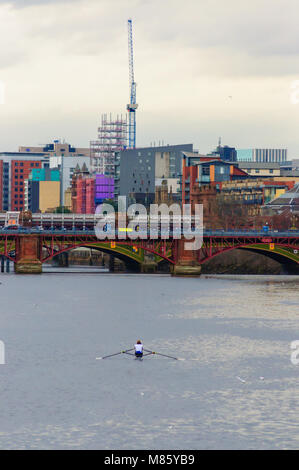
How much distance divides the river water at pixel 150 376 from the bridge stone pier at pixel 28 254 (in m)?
54.6

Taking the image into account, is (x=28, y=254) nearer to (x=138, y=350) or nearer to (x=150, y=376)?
(x=138, y=350)

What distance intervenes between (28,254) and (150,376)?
401 ft

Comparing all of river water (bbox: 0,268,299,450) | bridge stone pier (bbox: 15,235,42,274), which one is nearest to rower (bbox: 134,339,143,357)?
river water (bbox: 0,268,299,450)

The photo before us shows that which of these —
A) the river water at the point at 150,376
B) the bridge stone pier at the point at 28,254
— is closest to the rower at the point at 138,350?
the river water at the point at 150,376

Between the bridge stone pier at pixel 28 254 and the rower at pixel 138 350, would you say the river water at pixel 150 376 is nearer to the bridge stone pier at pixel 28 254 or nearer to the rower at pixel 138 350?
the rower at pixel 138 350

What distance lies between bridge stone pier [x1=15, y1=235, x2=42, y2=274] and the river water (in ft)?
179

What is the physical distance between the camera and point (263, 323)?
11512cm

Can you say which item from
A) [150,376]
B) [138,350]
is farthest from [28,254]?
[150,376]

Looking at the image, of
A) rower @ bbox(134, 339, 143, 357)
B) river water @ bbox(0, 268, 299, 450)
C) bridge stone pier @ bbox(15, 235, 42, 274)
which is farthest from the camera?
bridge stone pier @ bbox(15, 235, 42, 274)

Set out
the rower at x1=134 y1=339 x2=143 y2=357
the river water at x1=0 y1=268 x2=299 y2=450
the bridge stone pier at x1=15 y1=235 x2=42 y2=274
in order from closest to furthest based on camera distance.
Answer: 1. the river water at x1=0 y1=268 x2=299 y2=450
2. the rower at x1=134 y1=339 x2=143 y2=357
3. the bridge stone pier at x1=15 y1=235 x2=42 y2=274

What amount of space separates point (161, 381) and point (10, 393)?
39.4 ft

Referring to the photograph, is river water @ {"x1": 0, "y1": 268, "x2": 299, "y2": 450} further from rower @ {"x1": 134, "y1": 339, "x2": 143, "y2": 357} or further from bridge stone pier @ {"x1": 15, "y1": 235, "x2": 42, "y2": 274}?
bridge stone pier @ {"x1": 15, "y1": 235, "x2": 42, "y2": 274}

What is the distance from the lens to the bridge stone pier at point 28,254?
19638 cm

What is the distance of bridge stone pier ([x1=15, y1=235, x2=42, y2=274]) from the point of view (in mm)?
196375
